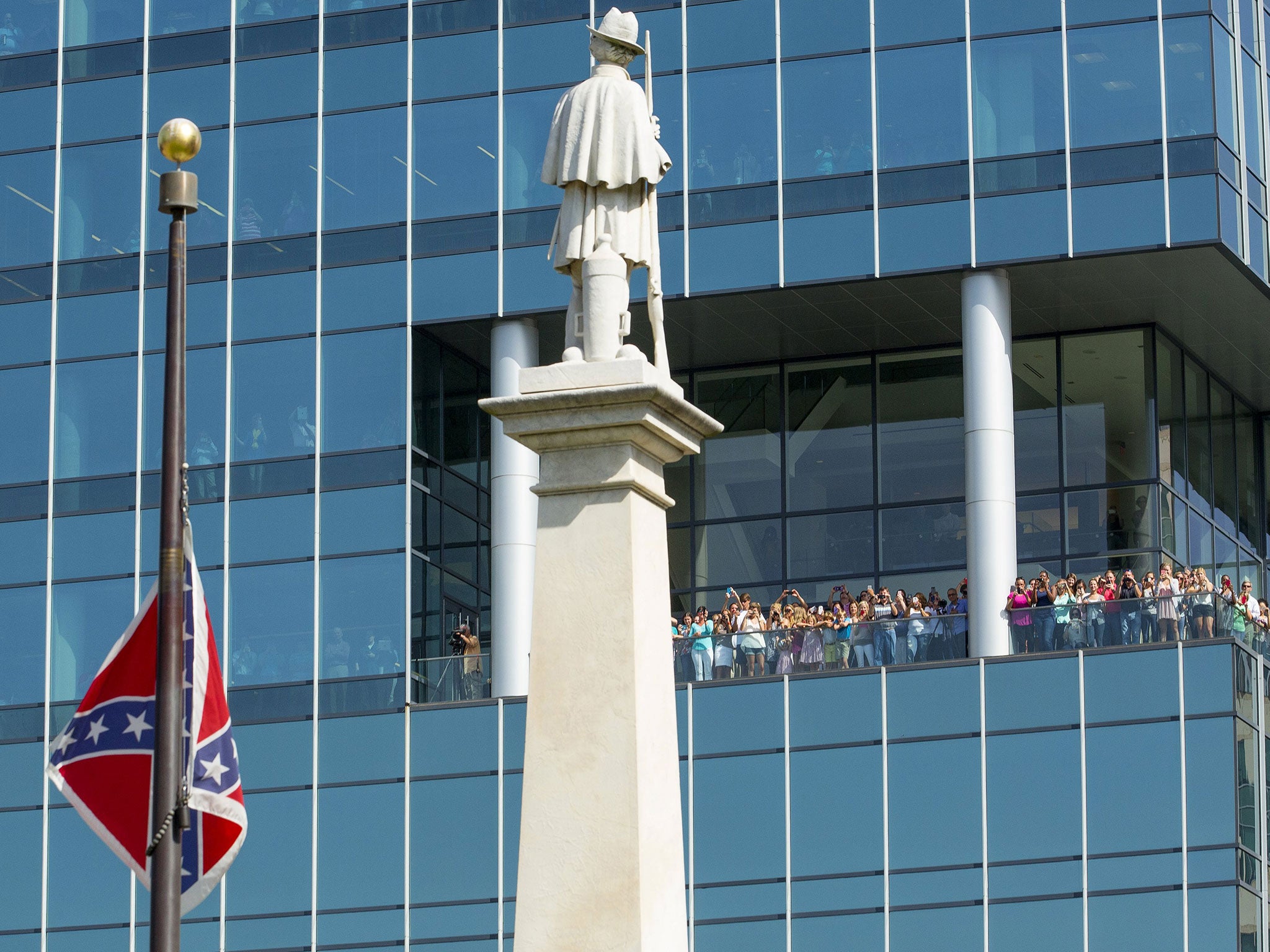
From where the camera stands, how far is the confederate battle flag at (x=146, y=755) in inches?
679

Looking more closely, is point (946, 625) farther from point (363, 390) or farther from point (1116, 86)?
point (363, 390)

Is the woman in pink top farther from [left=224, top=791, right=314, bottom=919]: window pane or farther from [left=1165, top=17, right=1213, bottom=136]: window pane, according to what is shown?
[left=224, top=791, right=314, bottom=919]: window pane

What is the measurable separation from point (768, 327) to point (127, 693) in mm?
32533

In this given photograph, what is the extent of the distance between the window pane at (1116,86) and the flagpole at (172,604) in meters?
30.6

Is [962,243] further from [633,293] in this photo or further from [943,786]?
[943,786]

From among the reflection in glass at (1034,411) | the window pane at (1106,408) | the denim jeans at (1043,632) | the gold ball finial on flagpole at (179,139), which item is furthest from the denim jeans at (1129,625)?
the gold ball finial on flagpole at (179,139)

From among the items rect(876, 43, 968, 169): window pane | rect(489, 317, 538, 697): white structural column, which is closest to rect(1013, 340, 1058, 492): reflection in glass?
rect(876, 43, 968, 169): window pane

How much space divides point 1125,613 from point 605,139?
2510cm

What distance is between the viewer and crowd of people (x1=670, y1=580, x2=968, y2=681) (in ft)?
145

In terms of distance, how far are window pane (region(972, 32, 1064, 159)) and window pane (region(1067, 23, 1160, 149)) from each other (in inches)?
13.5

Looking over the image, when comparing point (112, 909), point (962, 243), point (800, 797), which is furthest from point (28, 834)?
point (962, 243)

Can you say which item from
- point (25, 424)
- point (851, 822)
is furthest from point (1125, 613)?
point (25, 424)

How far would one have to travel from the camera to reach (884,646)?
4434 cm

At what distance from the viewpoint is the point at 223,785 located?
17.3 m
